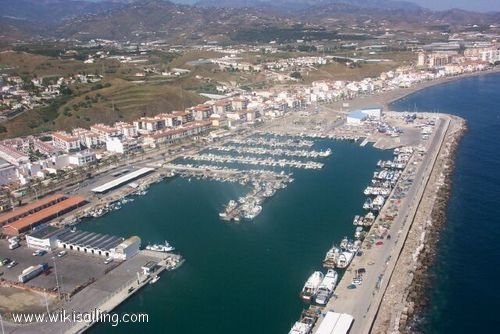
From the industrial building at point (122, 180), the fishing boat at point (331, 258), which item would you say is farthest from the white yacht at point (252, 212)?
the industrial building at point (122, 180)

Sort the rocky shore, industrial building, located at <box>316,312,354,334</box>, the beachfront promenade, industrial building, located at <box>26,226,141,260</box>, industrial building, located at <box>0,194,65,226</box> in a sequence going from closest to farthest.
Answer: industrial building, located at <box>316,312,354,334</box>
the rocky shore
the beachfront promenade
industrial building, located at <box>26,226,141,260</box>
industrial building, located at <box>0,194,65,226</box>

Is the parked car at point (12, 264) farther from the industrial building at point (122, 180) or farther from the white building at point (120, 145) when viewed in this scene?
the white building at point (120, 145)

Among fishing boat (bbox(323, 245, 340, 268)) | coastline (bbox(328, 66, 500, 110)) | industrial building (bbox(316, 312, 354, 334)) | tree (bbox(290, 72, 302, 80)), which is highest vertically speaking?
tree (bbox(290, 72, 302, 80))

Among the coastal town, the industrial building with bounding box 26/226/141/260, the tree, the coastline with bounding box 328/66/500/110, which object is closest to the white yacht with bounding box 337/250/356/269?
the coastal town

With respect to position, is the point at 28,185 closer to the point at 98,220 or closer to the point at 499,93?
the point at 98,220

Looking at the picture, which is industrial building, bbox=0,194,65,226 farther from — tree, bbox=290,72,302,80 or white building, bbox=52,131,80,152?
tree, bbox=290,72,302,80

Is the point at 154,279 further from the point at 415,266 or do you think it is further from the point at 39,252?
the point at 415,266

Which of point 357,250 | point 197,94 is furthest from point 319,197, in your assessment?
point 197,94
